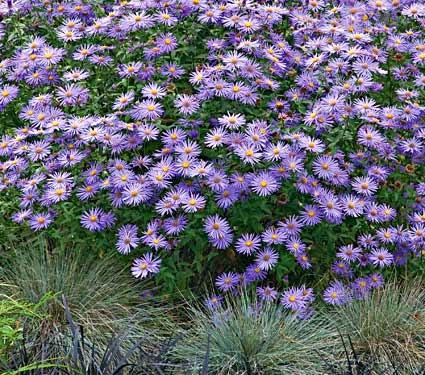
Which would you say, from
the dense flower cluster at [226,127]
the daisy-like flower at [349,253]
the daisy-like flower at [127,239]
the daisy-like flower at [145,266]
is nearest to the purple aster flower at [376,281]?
the dense flower cluster at [226,127]

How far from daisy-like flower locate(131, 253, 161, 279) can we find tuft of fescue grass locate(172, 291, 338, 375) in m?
0.29

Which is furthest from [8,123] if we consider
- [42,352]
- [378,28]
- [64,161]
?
[378,28]

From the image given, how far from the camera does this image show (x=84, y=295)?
181 inches

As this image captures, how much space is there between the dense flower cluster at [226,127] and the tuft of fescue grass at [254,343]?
0.20 metres

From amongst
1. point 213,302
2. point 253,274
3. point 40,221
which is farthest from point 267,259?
point 40,221

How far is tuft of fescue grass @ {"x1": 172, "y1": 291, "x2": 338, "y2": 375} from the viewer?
4074 millimetres

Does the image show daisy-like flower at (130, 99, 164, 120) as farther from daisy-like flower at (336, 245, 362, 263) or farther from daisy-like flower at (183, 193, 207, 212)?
daisy-like flower at (336, 245, 362, 263)

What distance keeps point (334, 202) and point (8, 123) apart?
1.98m

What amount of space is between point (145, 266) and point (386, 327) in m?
1.16

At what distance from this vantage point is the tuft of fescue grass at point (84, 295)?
4.37 metres

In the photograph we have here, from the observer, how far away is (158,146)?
489 centimetres

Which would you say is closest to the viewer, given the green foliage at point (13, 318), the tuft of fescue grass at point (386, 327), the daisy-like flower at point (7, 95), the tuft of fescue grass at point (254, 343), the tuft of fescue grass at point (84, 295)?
the green foliage at point (13, 318)

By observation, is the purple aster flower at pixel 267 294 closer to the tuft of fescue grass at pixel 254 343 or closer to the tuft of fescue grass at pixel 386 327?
the tuft of fescue grass at pixel 254 343

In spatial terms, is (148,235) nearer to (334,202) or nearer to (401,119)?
(334,202)
